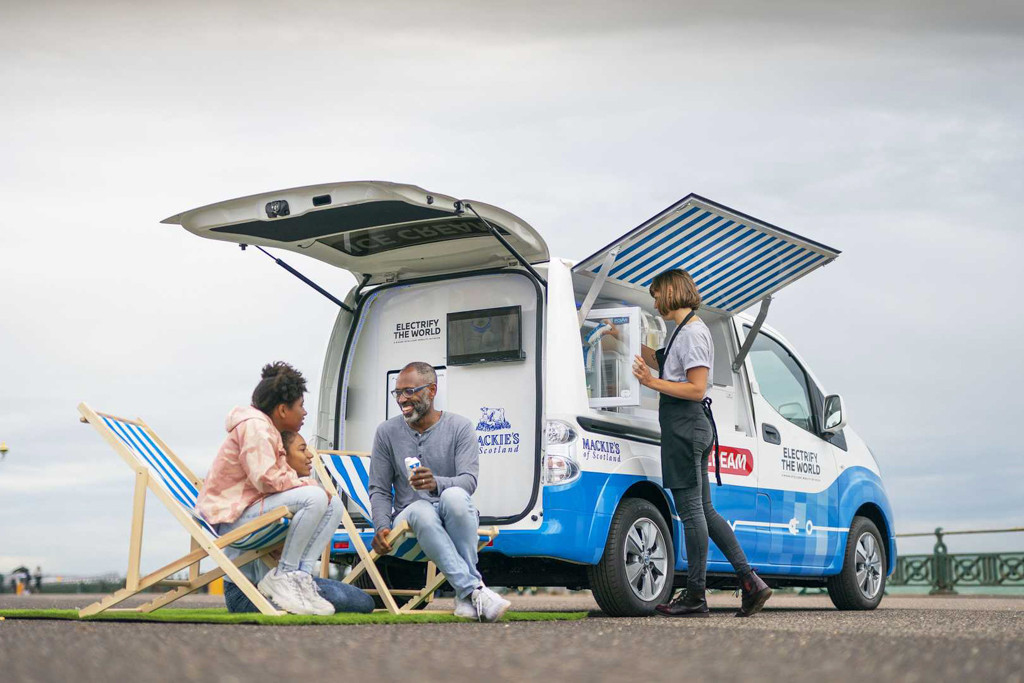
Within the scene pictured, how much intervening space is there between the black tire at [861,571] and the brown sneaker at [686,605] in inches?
94.7

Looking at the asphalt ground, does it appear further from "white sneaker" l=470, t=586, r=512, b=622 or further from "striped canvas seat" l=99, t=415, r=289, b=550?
"striped canvas seat" l=99, t=415, r=289, b=550

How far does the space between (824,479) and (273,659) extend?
6081 millimetres

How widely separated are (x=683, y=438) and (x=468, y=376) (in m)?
1.35

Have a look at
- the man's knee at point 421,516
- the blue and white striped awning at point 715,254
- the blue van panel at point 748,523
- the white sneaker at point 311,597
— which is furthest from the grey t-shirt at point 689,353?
the white sneaker at point 311,597

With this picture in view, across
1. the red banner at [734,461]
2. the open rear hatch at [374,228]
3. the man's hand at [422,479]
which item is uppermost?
the open rear hatch at [374,228]

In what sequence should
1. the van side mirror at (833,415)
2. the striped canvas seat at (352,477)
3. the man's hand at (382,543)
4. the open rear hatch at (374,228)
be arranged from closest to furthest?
the man's hand at (382,543) → the open rear hatch at (374,228) → the striped canvas seat at (352,477) → the van side mirror at (833,415)

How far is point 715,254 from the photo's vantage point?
796 cm

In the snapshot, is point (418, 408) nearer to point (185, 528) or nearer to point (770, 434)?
point (185, 528)

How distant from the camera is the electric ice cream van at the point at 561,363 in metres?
6.93

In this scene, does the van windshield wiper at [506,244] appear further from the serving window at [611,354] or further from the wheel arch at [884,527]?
the wheel arch at [884,527]

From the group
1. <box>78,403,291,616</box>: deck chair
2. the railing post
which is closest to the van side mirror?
<box>78,403,291,616</box>: deck chair

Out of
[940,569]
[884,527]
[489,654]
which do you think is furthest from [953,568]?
[489,654]

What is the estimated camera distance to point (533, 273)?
7.31 m

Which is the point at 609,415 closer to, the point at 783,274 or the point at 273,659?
the point at 783,274
